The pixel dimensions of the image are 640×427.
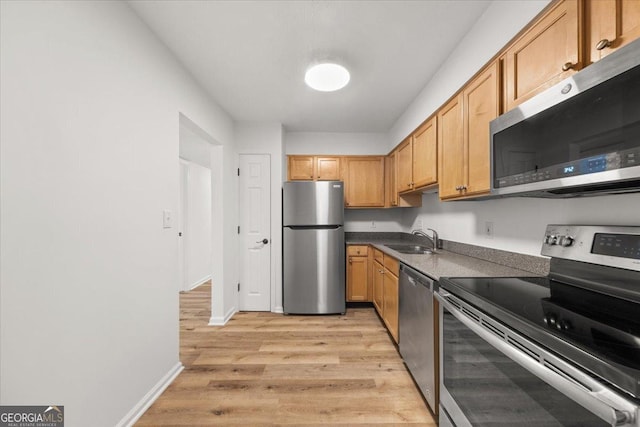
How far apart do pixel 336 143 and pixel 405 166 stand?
4.15 ft

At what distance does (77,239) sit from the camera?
119 cm

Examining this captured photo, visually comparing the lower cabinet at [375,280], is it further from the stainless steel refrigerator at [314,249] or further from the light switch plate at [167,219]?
the light switch plate at [167,219]

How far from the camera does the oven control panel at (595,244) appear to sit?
0.99m

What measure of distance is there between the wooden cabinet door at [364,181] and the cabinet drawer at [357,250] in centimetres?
61

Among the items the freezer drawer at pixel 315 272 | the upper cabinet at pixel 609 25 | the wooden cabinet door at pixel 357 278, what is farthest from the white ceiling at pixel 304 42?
the wooden cabinet door at pixel 357 278

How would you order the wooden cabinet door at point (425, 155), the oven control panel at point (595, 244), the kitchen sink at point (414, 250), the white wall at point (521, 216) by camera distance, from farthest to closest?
the kitchen sink at point (414, 250)
the wooden cabinet door at point (425, 155)
the white wall at point (521, 216)
the oven control panel at point (595, 244)

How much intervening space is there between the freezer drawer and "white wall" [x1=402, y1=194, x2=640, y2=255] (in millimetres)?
1251

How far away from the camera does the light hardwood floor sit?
160 centimetres

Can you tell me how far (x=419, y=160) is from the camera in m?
2.52

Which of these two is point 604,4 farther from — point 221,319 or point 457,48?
point 221,319

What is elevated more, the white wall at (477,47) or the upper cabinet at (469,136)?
the white wall at (477,47)

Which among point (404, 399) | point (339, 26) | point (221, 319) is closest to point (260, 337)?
point (221, 319)

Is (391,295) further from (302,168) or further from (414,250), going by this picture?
(302,168)

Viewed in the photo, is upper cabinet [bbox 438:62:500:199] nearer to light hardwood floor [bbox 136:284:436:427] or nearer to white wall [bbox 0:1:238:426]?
light hardwood floor [bbox 136:284:436:427]
